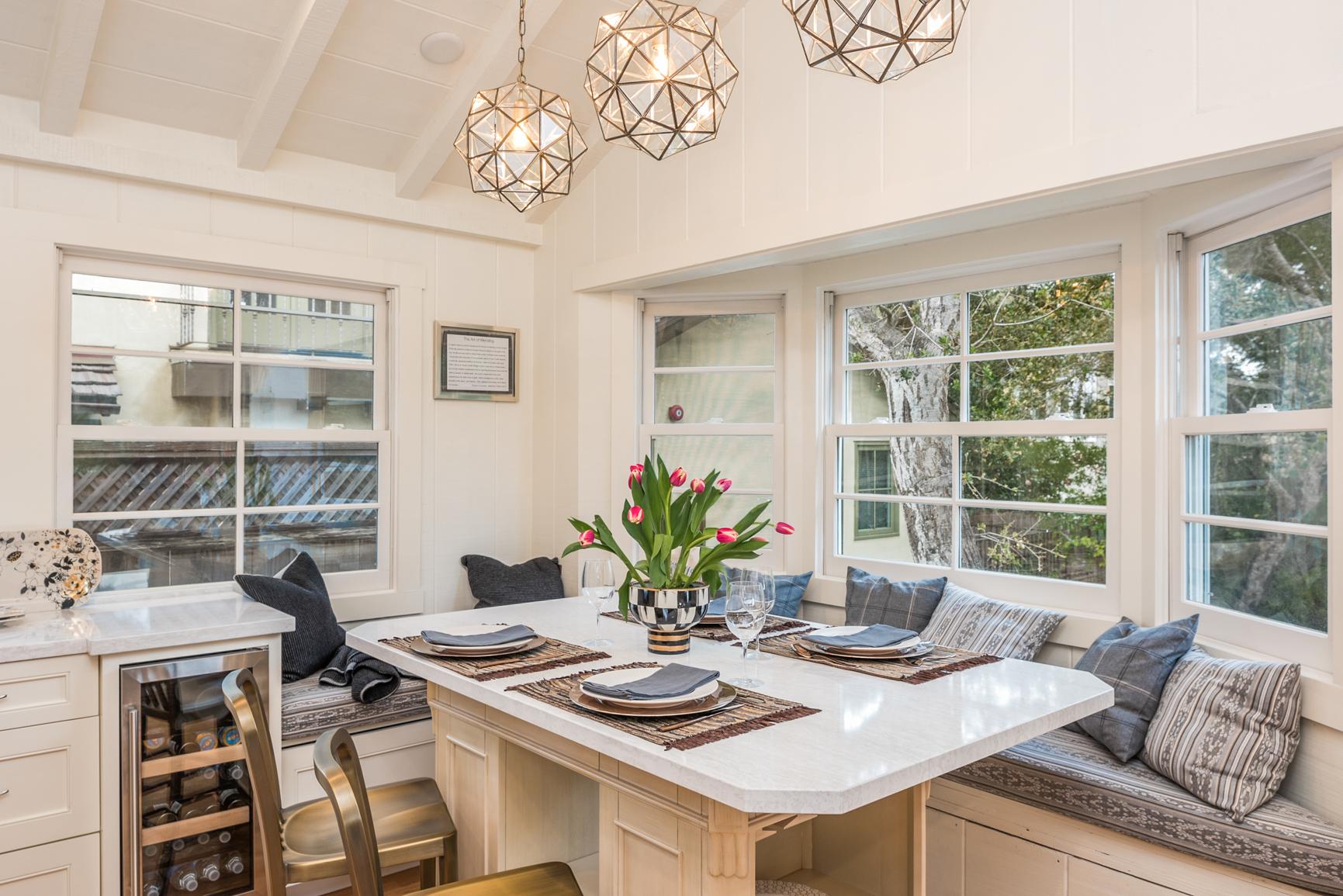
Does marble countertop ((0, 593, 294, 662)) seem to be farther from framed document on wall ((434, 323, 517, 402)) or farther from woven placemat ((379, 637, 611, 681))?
framed document on wall ((434, 323, 517, 402))

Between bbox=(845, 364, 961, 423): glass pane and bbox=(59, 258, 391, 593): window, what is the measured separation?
188 centimetres

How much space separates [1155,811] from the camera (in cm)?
193

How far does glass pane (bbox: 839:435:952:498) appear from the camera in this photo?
10.3ft

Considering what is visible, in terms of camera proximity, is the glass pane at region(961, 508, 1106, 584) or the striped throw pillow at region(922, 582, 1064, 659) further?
the glass pane at region(961, 508, 1106, 584)

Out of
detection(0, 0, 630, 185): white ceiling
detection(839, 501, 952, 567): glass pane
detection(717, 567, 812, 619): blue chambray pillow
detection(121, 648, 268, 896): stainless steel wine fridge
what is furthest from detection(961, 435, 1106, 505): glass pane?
detection(121, 648, 268, 896): stainless steel wine fridge

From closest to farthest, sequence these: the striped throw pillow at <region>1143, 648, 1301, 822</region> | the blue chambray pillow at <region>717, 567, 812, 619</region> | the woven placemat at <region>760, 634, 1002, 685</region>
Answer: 1. the woven placemat at <region>760, 634, 1002, 685</region>
2. the striped throw pillow at <region>1143, 648, 1301, 822</region>
3. the blue chambray pillow at <region>717, 567, 812, 619</region>

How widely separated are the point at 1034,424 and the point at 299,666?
256 cm

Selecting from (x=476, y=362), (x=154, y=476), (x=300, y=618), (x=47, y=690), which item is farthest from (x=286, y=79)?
(x=47, y=690)

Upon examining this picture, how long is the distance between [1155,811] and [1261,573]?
2.31 ft

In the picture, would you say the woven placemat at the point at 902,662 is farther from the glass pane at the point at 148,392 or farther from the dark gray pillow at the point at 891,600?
the glass pane at the point at 148,392

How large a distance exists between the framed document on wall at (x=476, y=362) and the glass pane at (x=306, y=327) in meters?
0.29

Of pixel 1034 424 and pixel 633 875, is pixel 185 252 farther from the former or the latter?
pixel 1034 424

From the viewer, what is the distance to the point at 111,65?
2.67m

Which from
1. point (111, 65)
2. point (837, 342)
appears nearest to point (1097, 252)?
point (837, 342)
